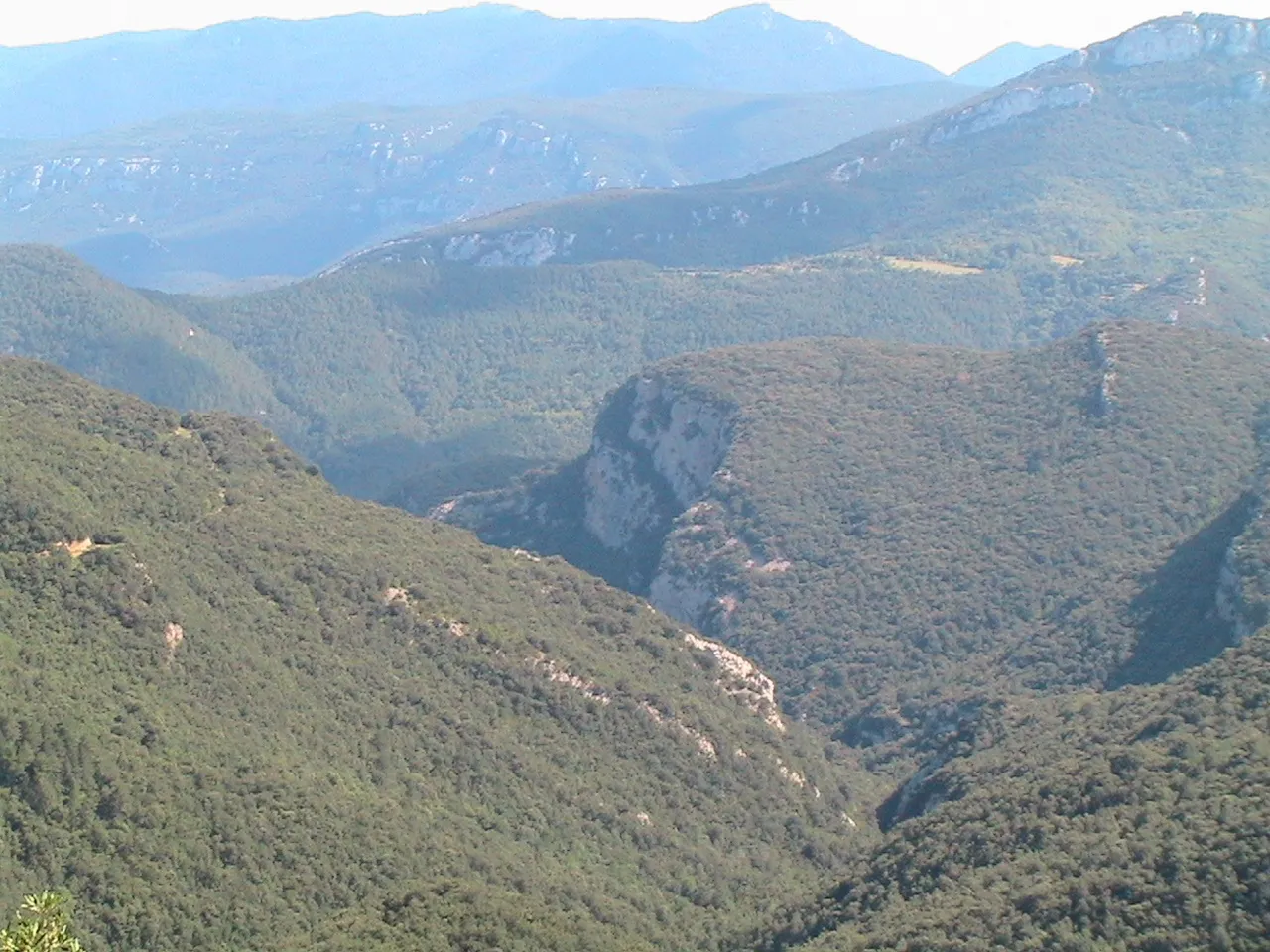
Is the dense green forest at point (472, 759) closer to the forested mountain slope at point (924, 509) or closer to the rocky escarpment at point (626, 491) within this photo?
the forested mountain slope at point (924, 509)

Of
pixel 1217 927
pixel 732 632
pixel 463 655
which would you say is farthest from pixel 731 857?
pixel 732 632

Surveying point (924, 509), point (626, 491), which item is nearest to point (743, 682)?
point (924, 509)

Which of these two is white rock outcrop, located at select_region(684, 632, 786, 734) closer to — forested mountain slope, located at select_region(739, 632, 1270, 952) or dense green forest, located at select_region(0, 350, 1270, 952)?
dense green forest, located at select_region(0, 350, 1270, 952)

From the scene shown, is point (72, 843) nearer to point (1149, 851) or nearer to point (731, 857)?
point (731, 857)

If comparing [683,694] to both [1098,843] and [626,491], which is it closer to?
[1098,843]

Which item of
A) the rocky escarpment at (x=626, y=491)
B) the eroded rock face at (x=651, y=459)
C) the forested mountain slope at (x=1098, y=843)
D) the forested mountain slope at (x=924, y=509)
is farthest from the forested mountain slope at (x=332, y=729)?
the eroded rock face at (x=651, y=459)

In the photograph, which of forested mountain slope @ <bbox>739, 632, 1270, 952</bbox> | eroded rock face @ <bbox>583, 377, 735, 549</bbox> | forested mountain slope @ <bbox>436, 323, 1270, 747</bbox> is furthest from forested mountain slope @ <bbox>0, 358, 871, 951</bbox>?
eroded rock face @ <bbox>583, 377, 735, 549</bbox>
